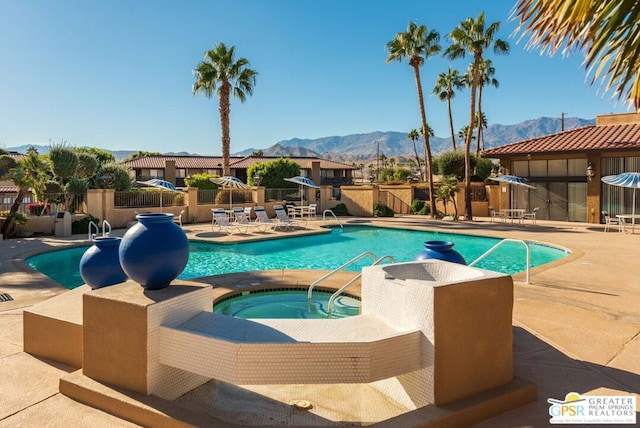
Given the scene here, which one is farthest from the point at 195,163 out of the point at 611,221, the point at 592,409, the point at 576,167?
the point at 592,409

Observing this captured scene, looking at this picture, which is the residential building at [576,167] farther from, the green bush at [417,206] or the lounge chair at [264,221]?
the lounge chair at [264,221]

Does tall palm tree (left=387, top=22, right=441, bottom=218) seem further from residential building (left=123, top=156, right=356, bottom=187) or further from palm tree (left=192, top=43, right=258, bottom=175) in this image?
residential building (left=123, top=156, right=356, bottom=187)

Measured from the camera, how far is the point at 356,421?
380 cm

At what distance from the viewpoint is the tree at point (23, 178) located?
52.7ft

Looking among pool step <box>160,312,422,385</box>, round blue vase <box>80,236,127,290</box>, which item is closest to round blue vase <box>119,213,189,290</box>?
pool step <box>160,312,422,385</box>

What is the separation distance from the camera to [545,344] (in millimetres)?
5469

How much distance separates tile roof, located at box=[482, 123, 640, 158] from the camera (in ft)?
67.8

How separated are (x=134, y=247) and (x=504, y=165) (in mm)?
23928

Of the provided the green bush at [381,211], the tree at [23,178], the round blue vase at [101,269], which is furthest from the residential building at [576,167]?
the round blue vase at [101,269]

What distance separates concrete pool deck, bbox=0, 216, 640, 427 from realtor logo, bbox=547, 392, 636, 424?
97 millimetres

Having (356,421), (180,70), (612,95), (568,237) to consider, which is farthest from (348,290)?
(180,70)

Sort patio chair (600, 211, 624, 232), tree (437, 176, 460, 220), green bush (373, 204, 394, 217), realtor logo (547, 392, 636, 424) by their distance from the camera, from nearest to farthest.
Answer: realtor logo (547, 392, 636, 424) → patio chair (600, 211, 624, 232) → tree (437, 176, 460, 220) → green bush (373, 204, 394, 217)

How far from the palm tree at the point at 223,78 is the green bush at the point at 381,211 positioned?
967 centimetres

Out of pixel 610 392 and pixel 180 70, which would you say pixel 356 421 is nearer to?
pixel 610 392
